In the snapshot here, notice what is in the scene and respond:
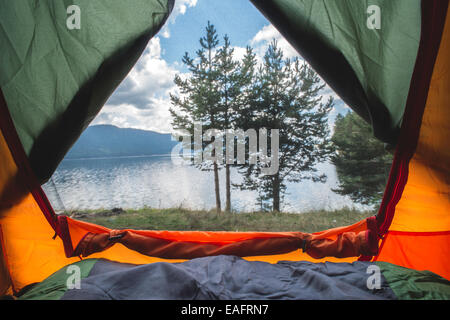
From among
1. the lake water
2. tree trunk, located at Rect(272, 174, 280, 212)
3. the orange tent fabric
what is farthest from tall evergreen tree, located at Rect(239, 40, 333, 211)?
the orange tent fabric

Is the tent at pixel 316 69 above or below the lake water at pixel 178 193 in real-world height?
above

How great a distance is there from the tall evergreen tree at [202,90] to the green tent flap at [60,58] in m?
4.24

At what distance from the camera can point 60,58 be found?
0.91 meters

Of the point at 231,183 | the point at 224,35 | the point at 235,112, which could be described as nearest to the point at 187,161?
the point at 231,183

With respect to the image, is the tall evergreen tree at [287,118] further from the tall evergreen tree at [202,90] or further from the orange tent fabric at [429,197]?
the orange tent fabric at [429,197]

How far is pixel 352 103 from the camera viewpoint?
0.93 meters

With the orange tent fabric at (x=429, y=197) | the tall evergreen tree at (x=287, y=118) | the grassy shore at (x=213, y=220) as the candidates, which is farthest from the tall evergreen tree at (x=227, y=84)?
the orange tent fabric at (x=429, y=197)

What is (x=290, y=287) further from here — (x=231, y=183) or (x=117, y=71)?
(x=231, y=183)

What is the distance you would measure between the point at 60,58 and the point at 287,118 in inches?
195

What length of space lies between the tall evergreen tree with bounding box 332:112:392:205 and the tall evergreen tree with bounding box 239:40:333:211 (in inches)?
15.2

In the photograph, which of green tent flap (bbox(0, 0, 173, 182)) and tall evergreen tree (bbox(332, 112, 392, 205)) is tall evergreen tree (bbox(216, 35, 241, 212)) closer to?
tall evergreen tree (bbox(332, 112, 392, 205))

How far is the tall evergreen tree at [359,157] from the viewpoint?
5.27 metres

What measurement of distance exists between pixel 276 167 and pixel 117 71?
17.1 ft
